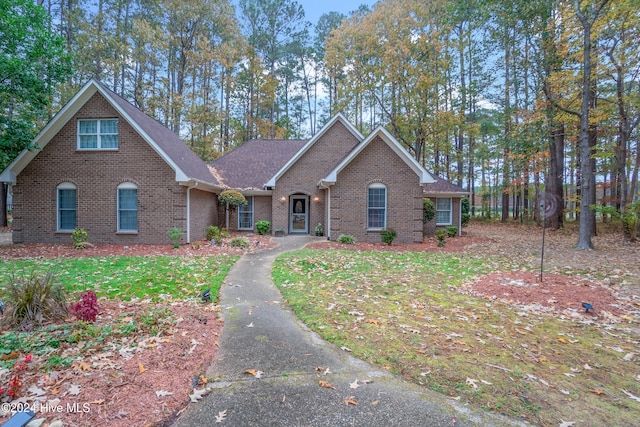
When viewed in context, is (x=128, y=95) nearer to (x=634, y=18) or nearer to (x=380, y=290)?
(x=380, y=290)

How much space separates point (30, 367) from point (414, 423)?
3.88 m

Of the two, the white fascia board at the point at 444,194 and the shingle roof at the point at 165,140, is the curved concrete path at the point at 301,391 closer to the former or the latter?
the shingle roof at the point at 165,140

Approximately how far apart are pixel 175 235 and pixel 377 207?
9.28 metres

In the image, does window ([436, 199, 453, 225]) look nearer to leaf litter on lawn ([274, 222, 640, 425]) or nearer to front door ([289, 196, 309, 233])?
front door ([289, 196, 309, 233])

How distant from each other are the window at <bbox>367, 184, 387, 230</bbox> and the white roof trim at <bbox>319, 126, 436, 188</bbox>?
68.3 inches

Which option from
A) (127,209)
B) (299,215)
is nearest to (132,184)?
(127,209)

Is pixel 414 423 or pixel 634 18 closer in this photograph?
pixel 414 423

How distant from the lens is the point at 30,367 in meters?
2.98

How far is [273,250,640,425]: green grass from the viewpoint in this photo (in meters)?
2.78

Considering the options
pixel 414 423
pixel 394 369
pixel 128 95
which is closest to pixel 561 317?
pixel 394 369

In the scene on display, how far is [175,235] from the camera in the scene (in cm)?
1183

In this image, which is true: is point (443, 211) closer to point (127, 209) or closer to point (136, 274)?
point (136, 274)

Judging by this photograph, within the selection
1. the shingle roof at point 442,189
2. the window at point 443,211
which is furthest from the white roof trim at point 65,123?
the window at point 443,211

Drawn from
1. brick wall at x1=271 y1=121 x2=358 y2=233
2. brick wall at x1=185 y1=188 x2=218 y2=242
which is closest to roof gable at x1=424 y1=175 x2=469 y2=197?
brick wall at x1=271 y1=121 x2=358 y2=233
